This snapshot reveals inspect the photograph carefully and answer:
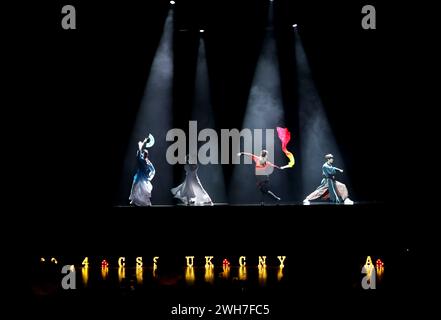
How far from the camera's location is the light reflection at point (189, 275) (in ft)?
20.5

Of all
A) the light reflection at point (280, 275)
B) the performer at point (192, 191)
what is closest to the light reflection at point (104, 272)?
the performer at point (192, 191)

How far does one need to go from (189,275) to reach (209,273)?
327mm

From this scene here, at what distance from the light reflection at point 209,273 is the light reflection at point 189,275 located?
20 centimetres

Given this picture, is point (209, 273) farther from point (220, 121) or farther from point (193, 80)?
point (193, 80)

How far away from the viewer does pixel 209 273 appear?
271 inches

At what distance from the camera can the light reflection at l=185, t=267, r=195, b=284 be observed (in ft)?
20.5

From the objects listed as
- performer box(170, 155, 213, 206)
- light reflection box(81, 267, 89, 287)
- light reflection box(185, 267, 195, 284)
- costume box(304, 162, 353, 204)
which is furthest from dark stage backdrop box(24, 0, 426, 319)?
performer box(170, 155, 213, 206)

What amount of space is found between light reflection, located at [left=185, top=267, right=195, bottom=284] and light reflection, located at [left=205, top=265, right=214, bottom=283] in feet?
0.65

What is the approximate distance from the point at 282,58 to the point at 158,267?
510 cm

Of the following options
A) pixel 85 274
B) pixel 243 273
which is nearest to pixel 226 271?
pixel 243 273

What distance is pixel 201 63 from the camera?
9.93m

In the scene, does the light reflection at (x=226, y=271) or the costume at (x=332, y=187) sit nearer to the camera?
the light reflection at (x=226, y=271)

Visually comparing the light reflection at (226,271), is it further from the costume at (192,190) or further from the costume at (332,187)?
the costume at (332,187)

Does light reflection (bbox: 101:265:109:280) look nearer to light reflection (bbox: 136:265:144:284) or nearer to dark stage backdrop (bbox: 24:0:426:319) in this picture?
dark stage backdrop (bbox: 24:0:426:319)
